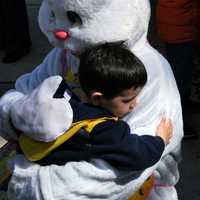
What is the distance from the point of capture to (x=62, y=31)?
7.58 ft

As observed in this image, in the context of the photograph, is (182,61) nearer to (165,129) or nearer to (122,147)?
(165,129)

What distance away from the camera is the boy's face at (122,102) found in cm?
217

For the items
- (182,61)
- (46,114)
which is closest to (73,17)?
(46,114)

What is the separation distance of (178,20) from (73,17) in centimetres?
148

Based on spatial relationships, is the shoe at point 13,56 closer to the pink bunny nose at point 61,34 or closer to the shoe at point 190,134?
the shoe at point 190,134

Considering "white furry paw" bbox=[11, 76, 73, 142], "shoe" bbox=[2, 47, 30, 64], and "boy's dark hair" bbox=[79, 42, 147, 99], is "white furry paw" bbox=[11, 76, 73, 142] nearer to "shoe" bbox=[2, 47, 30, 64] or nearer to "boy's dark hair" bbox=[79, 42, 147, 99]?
"boy's dark hair" bbox=[79, 42, 147, 99]

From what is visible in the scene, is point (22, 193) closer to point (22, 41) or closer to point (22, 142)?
point (22, 142)

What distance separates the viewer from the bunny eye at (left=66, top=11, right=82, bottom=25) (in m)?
2.26

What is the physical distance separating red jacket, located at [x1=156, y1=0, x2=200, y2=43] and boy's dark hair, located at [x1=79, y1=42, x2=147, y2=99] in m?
1.48

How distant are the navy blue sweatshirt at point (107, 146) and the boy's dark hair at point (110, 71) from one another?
0.29 feet

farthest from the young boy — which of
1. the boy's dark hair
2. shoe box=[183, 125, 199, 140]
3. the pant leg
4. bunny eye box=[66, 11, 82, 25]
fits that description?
shoe box=[183, 125, 199, 140]

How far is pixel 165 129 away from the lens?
2.34 m

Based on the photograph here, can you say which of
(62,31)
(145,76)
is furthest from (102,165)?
(62,31)

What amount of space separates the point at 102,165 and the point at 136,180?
7.6 inches
